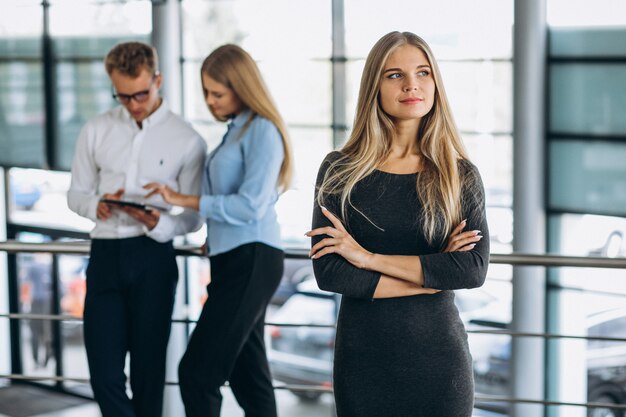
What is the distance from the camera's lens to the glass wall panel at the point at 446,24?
9.44 m

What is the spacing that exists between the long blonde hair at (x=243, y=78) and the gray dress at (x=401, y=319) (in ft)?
3.08

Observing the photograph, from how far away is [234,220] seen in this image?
3.12 metres

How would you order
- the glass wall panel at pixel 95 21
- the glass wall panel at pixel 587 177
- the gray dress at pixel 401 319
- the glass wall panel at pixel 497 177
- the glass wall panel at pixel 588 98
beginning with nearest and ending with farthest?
1. the gray dress at pixel 401 319
2. the glass wall panel at pixel 588 98
3. the glass wall panel at pixel 587 177
4. the glass wall panel at pixel 497 177
5. the glass wall panel at pixel 95 21

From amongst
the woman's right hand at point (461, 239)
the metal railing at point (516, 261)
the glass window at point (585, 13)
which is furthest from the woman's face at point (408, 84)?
the glass window at point (585, 13)

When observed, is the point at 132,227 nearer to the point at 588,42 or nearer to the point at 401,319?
the point at 401,319

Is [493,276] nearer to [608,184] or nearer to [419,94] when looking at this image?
[608,184]

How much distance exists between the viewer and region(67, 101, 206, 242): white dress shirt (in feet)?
10.8

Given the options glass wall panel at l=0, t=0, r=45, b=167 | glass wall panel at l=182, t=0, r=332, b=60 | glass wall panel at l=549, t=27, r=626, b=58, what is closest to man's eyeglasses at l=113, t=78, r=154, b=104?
glass wall panel at l=549, t=27, r=626, b=58

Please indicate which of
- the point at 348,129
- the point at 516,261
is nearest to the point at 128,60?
the point at 516,261

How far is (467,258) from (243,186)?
105cm

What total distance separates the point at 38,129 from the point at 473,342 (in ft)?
18.4

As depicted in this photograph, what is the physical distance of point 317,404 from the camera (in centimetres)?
1136

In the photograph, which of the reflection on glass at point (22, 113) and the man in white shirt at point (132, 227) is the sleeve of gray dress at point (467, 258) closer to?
the man in white shirt at point (132, 227)

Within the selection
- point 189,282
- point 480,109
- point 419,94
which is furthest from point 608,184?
point 419,94
